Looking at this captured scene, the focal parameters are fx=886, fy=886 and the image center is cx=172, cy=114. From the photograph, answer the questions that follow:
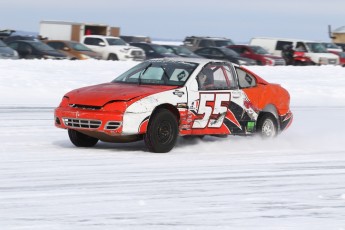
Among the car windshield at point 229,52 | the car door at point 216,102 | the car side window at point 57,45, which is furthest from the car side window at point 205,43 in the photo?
the car door at point 216,102

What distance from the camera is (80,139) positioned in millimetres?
12602

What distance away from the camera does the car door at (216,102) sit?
12.6 m

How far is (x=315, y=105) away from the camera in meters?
23.9

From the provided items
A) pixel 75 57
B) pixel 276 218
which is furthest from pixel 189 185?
pixel 75 57

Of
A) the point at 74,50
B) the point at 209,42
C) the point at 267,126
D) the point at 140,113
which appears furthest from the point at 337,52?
the point at 140,113

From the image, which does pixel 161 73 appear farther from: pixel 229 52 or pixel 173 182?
pixel 229 52

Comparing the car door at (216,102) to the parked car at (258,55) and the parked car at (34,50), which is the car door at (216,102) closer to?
the parked car at (34,50)

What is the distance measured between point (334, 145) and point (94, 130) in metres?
4.57

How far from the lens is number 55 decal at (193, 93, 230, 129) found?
12.6m

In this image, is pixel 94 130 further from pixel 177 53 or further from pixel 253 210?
pixel 177 53

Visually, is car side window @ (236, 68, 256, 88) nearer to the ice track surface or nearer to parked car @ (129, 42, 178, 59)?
the ice track surface

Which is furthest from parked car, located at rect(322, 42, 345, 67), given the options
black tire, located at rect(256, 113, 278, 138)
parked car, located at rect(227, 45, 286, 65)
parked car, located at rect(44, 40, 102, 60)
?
black tire, located at rect(256, 113, 278, 138)

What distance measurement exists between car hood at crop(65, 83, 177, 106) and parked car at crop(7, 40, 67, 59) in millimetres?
24736

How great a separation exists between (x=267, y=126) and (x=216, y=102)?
59.3 inches
